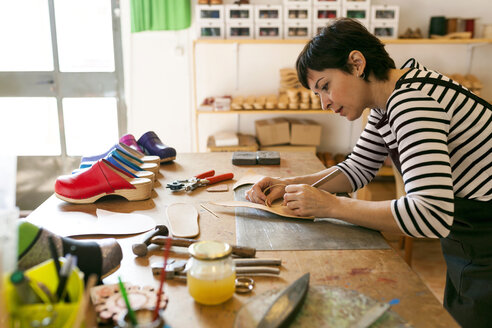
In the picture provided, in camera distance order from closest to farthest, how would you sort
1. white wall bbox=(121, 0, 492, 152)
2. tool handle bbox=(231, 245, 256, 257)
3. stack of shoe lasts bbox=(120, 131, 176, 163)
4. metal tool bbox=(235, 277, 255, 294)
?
metal tool bbox=(235, 277, 255, 294) → tool handle bbox=(231, 245, 256, 257) → stack of shoe lasts bbox=(120, 131, 176, 163) → white wall bbox=(121, 0, 492, 152)

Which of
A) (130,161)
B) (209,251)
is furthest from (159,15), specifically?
(209,251)

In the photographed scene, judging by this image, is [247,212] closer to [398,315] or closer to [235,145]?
[398,315]

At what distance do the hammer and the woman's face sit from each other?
0.66 m

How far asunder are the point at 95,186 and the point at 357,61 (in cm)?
95

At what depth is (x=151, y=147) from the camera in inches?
82.4

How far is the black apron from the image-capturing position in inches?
51.8

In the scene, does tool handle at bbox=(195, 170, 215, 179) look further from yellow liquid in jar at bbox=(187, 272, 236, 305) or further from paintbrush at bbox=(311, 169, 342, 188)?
yellow liquid in jar at bbox=(187, 272, 236, 305)

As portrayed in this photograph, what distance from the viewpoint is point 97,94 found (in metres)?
3.97

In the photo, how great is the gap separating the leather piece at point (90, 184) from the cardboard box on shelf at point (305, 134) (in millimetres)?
2316

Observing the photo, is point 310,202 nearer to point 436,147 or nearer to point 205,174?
point 436,147

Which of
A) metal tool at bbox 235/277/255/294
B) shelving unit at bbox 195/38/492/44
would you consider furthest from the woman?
shelving unit at bbox 195/38/492/44

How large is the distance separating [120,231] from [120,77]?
2.96 metres

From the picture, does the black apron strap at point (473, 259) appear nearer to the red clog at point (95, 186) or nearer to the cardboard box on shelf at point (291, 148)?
the red clog at point (95, 186)

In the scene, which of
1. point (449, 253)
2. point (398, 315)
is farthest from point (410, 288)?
point (449, 253)
